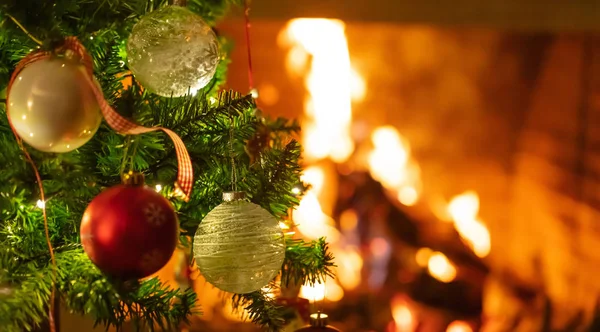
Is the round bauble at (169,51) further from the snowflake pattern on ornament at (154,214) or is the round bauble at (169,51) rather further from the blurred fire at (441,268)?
the blurred fire at (441,268)

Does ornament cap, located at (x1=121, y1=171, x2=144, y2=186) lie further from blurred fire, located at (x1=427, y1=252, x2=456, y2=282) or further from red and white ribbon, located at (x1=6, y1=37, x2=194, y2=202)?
blurred fire, located at (x1=427, y1=252, x2=456, y2=282)

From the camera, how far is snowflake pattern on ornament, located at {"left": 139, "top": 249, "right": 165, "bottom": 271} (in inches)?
17.7

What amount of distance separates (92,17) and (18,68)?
0.13 m

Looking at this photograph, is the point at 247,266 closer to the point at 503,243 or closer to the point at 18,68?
the point at 18,68

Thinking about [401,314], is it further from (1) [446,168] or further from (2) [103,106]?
(2) [103,106]

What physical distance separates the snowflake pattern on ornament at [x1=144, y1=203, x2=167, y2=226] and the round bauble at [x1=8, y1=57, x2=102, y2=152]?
8cm

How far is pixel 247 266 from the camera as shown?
1.81 feet

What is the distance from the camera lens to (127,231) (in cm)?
44

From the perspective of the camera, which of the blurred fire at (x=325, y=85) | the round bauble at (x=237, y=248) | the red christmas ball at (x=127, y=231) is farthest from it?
the blurred fire at (x=325, y=85)

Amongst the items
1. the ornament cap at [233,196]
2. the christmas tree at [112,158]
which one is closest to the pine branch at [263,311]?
the christmas tree at [112,158]

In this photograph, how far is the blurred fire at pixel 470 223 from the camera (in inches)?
60.4

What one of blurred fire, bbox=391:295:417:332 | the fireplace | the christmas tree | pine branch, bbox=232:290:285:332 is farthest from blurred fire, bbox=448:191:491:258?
pine branch, bbox=232:290:285:332

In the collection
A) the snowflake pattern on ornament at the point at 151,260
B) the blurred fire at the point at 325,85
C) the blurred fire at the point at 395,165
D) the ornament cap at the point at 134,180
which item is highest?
the blurred fire at the point at 325,85

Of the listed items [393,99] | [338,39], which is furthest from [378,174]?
[338,39]
